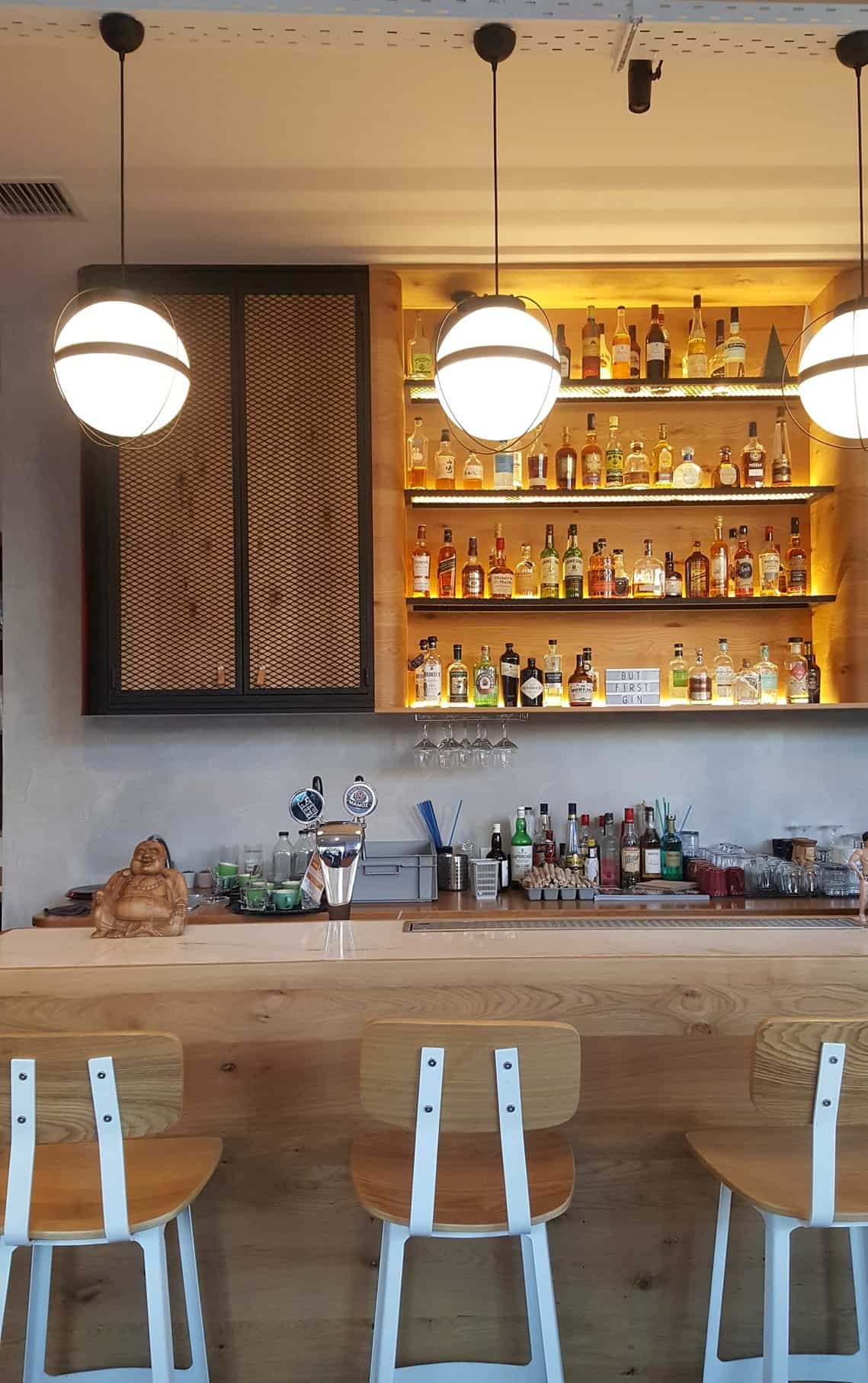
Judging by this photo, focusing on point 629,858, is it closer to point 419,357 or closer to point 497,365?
point 419,357

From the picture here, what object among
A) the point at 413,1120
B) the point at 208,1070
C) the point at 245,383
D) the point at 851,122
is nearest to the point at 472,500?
the point at 245,383

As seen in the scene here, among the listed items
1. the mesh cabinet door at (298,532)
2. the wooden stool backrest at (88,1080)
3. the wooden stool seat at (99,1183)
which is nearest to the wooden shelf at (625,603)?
the mesh cabinet door at (298,532)

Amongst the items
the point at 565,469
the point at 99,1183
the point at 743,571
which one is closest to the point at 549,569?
the point at 565,469

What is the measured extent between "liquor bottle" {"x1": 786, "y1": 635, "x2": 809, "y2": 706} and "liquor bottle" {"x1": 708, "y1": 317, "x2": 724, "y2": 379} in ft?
3.18

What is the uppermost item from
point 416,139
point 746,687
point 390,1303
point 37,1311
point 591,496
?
point 416,139

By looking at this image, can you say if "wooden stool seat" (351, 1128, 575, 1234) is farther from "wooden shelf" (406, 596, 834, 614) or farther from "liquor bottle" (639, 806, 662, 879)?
"wooden shelf" (406, 596, 834, 614)

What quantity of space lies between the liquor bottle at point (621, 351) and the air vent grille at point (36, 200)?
178 cm

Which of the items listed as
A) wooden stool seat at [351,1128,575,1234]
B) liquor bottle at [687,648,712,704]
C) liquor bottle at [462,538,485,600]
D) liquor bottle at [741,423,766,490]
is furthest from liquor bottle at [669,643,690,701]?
wooden stool seat at [351,1128,575,1234]

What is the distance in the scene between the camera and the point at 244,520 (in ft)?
Result: 10.6

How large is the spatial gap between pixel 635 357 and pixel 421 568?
1.07 meters

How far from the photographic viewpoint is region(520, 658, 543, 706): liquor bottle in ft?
11.3

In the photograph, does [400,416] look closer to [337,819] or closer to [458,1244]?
[337,819]

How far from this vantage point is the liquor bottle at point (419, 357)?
11.5ft

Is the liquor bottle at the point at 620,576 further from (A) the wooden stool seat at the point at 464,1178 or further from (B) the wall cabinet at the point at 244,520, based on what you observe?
(A) the wooden stool seat at the point at 464,1178
